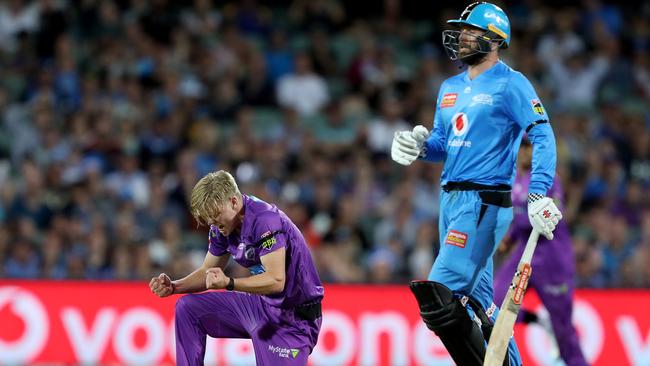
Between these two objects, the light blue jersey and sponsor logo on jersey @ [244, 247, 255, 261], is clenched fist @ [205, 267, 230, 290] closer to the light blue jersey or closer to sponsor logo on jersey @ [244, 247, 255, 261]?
sponsor logo on jersey @ [244, 247, 255, 261]

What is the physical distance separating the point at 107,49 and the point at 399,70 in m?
4.40

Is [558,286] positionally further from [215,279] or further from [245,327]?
[215,279]

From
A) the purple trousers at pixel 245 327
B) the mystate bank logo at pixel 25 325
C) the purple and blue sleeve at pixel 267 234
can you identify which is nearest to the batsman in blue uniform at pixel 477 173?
the purple trousers at pixel 245 327

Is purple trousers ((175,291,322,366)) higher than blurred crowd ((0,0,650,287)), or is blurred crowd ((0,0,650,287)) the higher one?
blurred crowd ((0,0,650,287))

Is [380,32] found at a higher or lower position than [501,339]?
higher

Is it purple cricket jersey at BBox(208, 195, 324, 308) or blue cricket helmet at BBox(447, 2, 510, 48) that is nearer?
purple cricket jersey at BBox(208, 195, 324, 308)

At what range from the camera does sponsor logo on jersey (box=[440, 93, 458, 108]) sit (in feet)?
25.6

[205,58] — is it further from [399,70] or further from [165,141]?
[399,70]

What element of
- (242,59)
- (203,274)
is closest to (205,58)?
(242,59)

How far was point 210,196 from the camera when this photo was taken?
701 cm

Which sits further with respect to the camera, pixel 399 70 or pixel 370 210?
pixel 399 70

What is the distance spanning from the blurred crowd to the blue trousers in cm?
599

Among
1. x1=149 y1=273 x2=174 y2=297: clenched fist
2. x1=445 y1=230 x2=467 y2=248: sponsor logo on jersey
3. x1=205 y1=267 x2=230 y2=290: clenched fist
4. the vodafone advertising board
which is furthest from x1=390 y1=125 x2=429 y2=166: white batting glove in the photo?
the vodafone advertising board

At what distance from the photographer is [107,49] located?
16.1m
